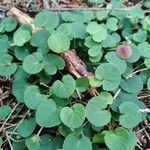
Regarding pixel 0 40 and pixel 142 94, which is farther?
pixel 0 40

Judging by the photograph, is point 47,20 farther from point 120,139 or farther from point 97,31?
point 120,139

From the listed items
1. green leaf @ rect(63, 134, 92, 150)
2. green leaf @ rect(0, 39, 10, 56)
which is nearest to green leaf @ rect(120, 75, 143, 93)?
green leaf @ rect(63, 134, 92, 150)

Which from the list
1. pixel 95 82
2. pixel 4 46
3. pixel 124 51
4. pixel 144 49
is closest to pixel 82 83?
pixel 95 82

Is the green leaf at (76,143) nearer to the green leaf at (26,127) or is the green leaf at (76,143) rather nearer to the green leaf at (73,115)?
the green leaf at (73,115)

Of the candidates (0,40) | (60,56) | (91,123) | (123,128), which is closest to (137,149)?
(123,128)

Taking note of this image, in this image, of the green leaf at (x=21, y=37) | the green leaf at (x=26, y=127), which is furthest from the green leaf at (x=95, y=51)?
the green leaf at (x=26, y=127)

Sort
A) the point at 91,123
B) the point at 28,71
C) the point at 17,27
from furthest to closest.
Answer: the point at 17,27
the point at 28,71
the point at 91,123

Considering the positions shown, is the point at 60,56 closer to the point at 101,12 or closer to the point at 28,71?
the point at 28,71
